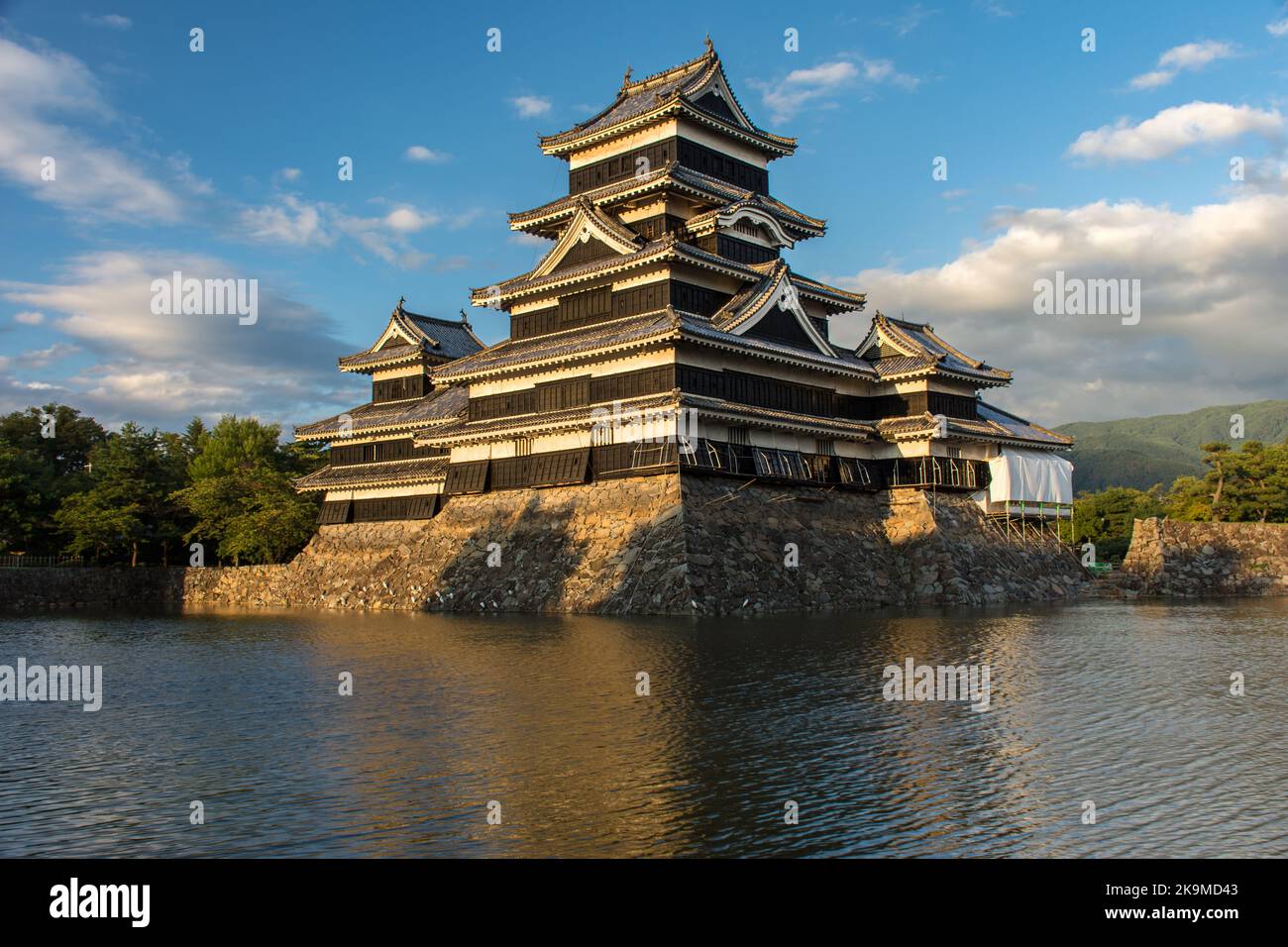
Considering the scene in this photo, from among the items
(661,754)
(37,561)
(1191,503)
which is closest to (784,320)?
(661,754)

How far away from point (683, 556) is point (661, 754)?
23.8 m

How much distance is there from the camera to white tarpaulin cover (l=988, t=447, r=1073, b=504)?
51188mm

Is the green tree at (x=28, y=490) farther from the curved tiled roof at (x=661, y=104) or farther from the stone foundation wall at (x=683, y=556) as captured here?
the curved tiled roof at (x=661, y=104)

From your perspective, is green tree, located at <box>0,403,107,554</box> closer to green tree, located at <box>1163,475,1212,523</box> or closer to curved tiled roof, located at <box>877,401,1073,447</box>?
curved tiled roof, located at <box>877,401,1073,447</box>

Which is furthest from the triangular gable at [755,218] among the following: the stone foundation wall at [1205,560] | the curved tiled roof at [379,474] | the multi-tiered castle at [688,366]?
the stone foundation wall at [1205,560]

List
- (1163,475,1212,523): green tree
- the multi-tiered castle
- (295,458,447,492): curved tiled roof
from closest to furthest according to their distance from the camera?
the multi-tiered castle < (295,458,447,492): curved tiled roof < (1163,475,1212,523): green tree

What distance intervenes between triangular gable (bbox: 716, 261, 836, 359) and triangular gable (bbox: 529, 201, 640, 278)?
551 centimetres

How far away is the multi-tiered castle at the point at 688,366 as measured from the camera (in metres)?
43.5

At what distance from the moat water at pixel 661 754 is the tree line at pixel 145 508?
3591 cm

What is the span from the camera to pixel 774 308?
47.1 meters

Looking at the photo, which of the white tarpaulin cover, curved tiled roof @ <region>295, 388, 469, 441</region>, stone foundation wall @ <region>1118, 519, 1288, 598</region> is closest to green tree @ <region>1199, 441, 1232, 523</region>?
stone foundation wall @ <region>1118, 519, 1288, 598</region>

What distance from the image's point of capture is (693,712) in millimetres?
18266
